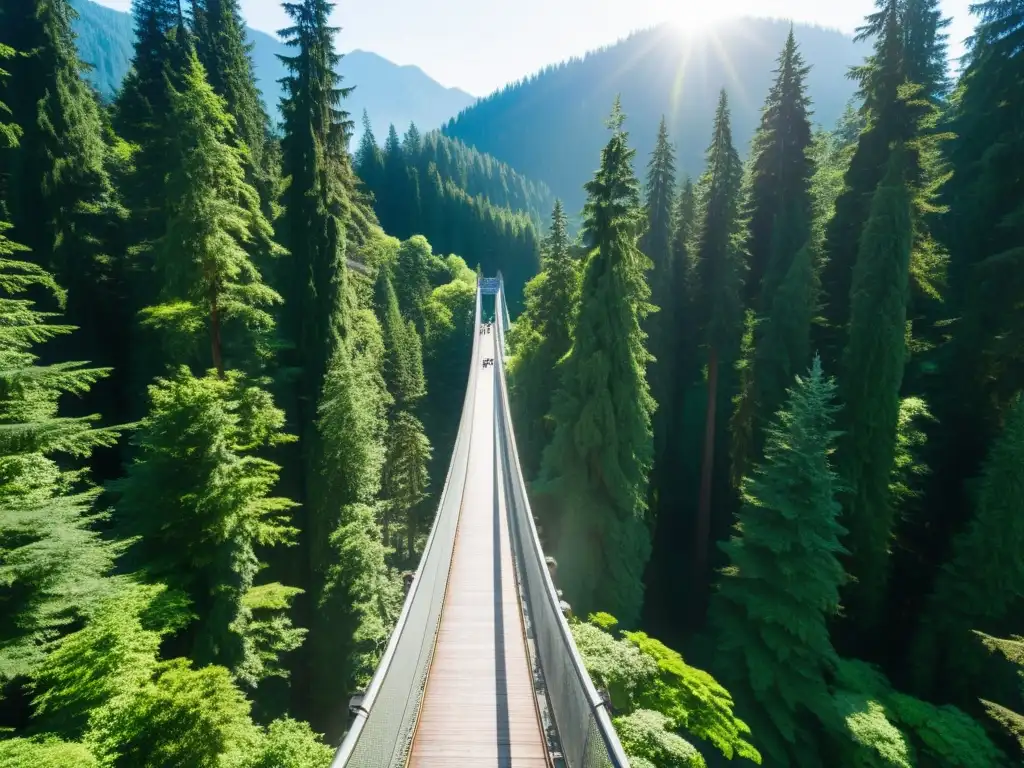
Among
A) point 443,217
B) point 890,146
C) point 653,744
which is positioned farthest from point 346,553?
point 443,217

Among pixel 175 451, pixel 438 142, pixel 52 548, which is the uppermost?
pixel 438 142

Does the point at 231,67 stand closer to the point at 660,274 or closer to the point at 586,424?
the point at 660,274

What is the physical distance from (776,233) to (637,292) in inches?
281

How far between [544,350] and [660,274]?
5.65 m

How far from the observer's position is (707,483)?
18922 millimetres

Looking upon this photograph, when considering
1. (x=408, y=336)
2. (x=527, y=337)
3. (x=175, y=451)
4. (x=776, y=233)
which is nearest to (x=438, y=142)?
(x=408, y=336)

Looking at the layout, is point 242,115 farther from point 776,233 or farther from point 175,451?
point 776,233

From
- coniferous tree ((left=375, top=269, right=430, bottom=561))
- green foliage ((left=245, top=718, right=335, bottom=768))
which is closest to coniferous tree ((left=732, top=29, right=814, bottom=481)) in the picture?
green foliage ((left=245, top=718, right=335, bottom=768))

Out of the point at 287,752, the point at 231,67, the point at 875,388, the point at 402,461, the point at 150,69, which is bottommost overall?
the point at 287,752

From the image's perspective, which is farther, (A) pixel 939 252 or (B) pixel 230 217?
(A) pixel 939 252

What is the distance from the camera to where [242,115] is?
59.6 ft

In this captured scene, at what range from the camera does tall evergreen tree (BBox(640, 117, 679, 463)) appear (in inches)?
800

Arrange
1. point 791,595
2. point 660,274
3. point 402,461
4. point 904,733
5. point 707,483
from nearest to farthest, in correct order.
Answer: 1. point 904,733
2. point 791,595
3. point 707,483
4. point 660,274
5. point 402,461

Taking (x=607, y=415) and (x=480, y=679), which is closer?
(x=480, y=679)
